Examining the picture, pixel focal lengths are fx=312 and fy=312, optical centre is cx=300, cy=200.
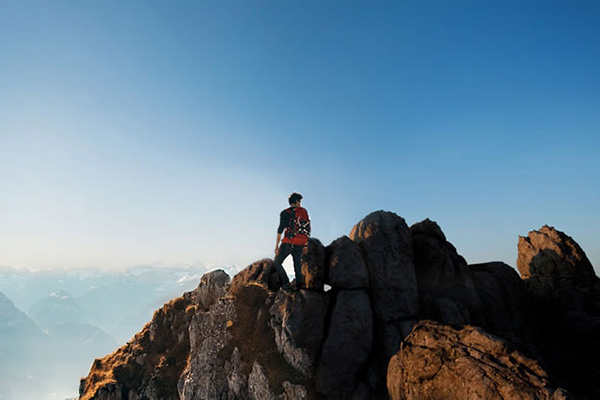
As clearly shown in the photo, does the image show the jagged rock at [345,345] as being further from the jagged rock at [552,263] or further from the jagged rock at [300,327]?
the jagged rock at [552,263]

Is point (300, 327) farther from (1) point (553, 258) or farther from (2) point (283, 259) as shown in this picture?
(1) point (553, 258)

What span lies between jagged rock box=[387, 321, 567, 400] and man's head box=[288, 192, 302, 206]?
10.8 meters

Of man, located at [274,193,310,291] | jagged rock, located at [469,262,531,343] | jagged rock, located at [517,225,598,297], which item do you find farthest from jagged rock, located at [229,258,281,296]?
jagged rock, located at [517,225,598,297]

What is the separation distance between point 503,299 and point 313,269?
1840 centimetres

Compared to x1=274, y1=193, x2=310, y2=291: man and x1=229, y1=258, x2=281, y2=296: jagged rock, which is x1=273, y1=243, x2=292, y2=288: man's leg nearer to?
x1=274, y1=193, x2=310, y2=291: man

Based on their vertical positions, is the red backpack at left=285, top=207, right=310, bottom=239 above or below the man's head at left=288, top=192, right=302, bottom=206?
below

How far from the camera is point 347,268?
23109 millimetres

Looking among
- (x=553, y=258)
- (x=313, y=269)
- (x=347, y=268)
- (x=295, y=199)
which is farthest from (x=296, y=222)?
(x=553, y=258)

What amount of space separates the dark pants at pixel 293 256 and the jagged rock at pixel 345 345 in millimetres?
3072

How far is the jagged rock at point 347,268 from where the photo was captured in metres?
22.8

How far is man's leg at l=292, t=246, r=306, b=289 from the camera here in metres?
22.9

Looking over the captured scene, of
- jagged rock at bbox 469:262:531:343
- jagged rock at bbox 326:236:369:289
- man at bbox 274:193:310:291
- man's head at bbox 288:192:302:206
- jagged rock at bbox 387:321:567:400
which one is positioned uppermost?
man's head at bbox 288:192:302:206

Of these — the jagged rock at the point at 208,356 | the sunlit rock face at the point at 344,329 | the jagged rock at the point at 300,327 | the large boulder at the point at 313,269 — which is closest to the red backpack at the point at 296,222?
the large boulder at the point at 313,269

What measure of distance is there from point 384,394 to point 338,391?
2900 millimetres
